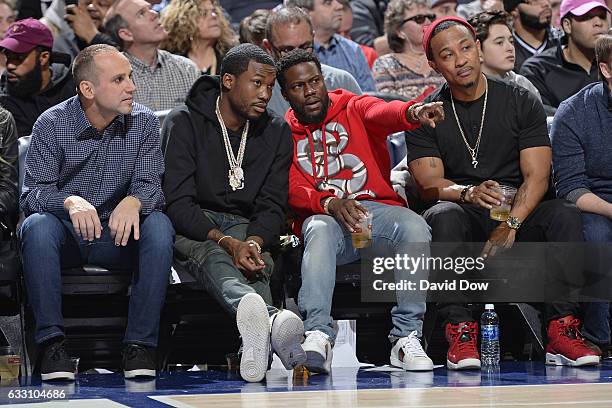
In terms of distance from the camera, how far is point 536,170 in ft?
18.4

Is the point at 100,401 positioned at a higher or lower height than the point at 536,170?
lower

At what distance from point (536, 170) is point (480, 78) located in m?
0.57

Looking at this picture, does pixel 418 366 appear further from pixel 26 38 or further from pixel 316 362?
pixel 26 38

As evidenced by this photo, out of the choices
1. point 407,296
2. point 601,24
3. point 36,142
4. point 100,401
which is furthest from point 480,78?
point 100,401

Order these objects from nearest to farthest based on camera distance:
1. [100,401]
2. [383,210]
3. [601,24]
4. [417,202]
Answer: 1. [100,401]
2. [383,210]
3. [417,202]
4. [601,24]

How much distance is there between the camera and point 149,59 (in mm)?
7262

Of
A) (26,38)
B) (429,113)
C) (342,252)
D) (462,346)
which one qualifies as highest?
(26,38)

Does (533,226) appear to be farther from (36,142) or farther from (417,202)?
(36,142)

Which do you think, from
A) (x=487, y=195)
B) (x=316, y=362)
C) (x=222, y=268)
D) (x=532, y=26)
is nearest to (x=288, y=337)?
(x=316, y=362)

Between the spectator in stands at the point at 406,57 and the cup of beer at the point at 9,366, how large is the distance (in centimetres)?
352

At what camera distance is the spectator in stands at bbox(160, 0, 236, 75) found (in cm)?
773

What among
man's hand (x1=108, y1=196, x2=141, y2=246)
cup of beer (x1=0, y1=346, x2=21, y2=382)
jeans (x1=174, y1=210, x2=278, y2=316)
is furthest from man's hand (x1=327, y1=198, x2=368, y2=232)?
cup of beer (x1=0, y1=346, x2=21, y2=382)

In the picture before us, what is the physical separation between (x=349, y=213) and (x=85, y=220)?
1210 mm

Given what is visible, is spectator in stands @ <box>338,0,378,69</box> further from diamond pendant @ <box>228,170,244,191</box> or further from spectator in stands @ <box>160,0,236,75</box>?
diamond pendant @ <box>228,170,244,191</box>
